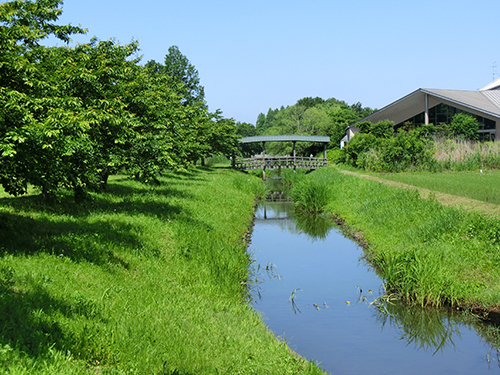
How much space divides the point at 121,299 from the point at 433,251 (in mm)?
7283

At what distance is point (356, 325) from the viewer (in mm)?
9227

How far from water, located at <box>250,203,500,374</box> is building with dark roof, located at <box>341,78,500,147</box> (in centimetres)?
2935

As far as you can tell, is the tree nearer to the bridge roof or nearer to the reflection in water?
the bridge roof

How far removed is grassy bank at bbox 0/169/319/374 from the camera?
536cm

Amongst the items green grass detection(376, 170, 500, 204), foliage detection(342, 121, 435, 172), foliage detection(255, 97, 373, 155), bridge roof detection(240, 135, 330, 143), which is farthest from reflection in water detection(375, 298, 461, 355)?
foliage detection(255, 97, 373, 155)

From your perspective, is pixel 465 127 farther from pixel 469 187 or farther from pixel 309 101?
pixel 309 101

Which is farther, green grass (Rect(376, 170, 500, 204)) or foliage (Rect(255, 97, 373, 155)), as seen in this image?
foliage (Rect(255, 97, 373, 155))

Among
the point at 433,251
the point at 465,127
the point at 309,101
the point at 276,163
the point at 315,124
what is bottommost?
the point at 433,251

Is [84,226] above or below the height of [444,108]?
below

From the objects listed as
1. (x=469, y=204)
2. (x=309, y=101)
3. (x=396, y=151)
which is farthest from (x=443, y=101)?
(x=309, y=101)

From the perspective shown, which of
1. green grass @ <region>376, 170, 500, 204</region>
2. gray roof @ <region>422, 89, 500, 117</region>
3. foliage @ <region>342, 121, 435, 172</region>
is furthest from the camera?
gray roof @ <region>422, 89, 500, 117</region>

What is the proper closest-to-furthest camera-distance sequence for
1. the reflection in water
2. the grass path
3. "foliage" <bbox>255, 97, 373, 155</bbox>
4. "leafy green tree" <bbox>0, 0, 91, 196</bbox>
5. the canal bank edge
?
"leafy green tree" <bbox>0, 0, 91, 196</bbox> → the reflection in water → the canal bank edge → the grass path → "foliage" <bbox>255, 97, 373, 155</bbox>

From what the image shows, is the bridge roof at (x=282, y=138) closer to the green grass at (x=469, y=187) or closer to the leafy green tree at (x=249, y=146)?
the green grass at (x=469, y=187)

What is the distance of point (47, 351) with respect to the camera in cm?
489
